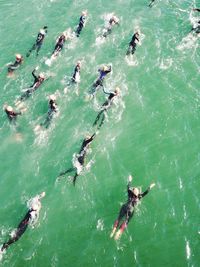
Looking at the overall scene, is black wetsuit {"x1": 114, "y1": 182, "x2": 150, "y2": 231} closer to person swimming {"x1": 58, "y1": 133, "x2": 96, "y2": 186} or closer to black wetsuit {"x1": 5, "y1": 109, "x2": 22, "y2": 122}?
person swimming {"x1": 58, "y1": 133, "x2": 96, "y2": 186}

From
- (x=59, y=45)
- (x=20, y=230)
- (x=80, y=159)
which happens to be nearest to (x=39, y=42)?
(x=59, y=45)

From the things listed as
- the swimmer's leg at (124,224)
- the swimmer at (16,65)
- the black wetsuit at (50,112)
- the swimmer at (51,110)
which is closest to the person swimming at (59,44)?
the swimmer at (16,65)

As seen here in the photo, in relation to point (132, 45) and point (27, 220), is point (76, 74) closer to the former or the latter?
point (132, 45)

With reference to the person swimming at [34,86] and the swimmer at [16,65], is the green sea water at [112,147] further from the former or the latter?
the swimmer at [16,65]

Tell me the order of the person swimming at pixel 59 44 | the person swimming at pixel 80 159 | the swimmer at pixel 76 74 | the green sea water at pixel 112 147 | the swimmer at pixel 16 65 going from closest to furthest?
the green sea water at pixel 112 147, the person swimming at pixel 80 159, the swimmer at pixel 76 74, the swimmer at pixel 16 65, the person swimming at pixel 59 44

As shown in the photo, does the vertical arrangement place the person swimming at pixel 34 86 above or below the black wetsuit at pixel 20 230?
above

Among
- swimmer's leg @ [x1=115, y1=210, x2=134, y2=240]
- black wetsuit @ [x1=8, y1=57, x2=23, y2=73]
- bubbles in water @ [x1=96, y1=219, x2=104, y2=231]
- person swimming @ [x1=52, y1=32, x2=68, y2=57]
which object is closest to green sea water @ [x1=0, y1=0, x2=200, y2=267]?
bubbles in water @ [x1=96, y1=219, x2=104, y2=231]
